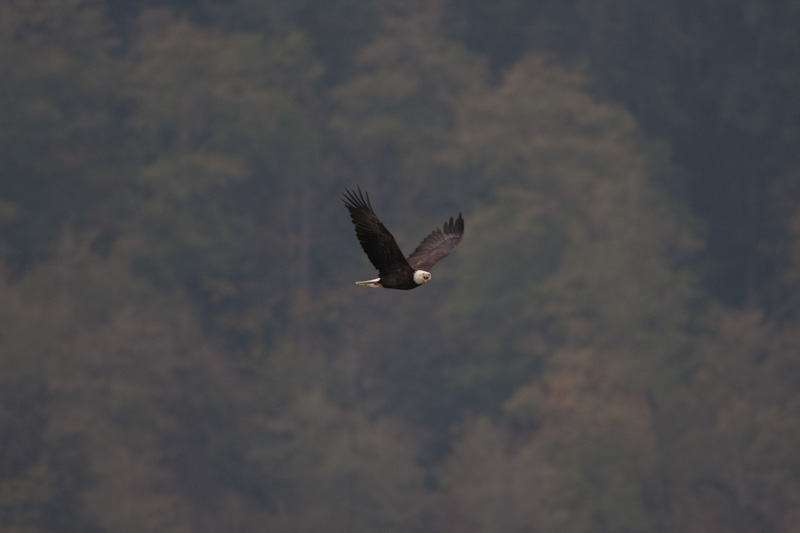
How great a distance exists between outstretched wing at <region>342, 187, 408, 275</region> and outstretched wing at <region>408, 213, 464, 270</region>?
1402 mm

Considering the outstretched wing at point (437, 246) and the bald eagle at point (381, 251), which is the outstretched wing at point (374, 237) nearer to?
the bald eagle at point (381, 251)

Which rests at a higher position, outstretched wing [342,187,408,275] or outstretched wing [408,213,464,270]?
outstretched wing [408,213,464,270]

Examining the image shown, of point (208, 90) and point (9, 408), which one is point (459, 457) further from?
point (208, 90)

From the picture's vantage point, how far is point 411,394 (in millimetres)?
44594

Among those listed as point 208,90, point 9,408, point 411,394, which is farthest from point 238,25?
point 9,408

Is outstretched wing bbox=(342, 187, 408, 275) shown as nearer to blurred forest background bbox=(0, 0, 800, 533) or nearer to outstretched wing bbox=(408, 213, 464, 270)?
outstretched wing bbox=(408, 213, 464, 270)

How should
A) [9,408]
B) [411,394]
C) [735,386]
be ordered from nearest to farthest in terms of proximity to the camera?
[9,408] → [735,386] → [411,394]

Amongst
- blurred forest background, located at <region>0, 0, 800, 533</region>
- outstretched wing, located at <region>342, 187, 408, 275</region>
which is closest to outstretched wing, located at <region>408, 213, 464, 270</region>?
outstretched wing, located at <region>342, 187, 408, 275</region>

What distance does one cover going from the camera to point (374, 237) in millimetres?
11266

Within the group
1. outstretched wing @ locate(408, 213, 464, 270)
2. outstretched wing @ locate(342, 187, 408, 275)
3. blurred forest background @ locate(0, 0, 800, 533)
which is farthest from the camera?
blurred forest background @ locate(0, 0, 800, 533)

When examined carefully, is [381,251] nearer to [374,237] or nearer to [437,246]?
[374,237]

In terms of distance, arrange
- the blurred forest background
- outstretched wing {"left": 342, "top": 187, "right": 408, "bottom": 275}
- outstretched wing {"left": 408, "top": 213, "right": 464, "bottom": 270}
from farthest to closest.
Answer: the blurred forest background, outstretched wing {"left": 408, "top": 213, "right": 464, "bottom": 270}, outstretched wing {"left": 342, "top": 187, "right": 408, "bottom": 275}

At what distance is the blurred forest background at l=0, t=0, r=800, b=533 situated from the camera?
1494 inches

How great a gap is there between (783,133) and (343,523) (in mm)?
23089
